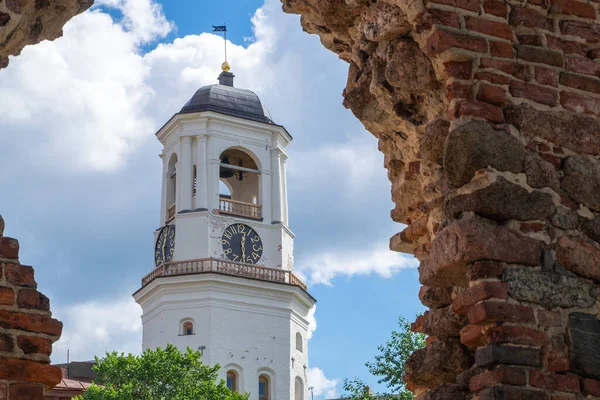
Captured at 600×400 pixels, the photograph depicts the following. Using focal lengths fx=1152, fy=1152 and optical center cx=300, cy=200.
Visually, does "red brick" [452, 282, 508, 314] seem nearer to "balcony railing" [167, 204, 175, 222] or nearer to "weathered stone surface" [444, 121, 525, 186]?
"weathered stone surface" [444, 121, 525, 186]

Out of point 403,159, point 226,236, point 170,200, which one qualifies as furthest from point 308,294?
point 403,159

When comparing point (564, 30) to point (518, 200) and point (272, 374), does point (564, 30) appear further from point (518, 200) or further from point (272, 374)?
point (272, 374)

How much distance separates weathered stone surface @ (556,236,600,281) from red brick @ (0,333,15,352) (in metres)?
2.61

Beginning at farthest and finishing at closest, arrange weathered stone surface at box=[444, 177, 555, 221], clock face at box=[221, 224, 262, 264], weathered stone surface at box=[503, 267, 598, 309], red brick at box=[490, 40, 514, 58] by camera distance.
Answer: clock face at box=[221, 224, 262, 264] → red brick at box=[490, 40, 514, 58] → weathered stone surface at box=[444, 177, 555, 221] → weathered stone surface at box=[503, 267, 598, 309]

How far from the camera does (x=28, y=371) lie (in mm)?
5516

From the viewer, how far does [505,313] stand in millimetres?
5016

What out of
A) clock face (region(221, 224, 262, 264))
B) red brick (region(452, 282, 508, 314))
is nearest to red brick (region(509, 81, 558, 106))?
red brick (region(452, 282, 508, 314))

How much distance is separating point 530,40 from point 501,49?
20cm

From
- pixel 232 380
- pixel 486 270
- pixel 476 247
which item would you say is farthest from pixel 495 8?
pixel 232 380

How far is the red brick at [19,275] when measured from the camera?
5.69 metres

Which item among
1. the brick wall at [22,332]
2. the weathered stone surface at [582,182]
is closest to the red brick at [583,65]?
the weathered stone surface at [582,182]

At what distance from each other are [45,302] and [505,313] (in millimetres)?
2277

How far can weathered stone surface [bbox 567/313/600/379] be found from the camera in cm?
505

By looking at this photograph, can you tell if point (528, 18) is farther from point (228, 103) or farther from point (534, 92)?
point (228, 103)
